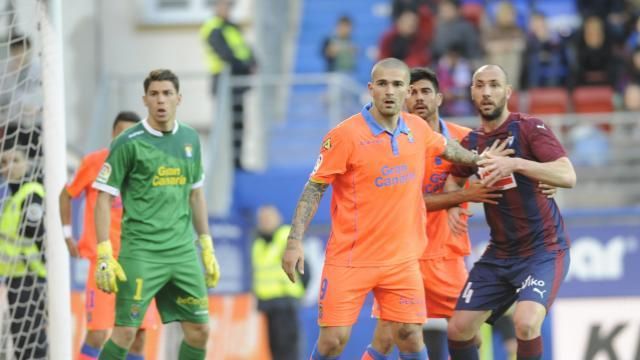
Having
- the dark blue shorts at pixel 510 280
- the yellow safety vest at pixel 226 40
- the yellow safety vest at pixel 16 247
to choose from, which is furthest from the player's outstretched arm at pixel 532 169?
the yellow safety vest at pixel 226 40

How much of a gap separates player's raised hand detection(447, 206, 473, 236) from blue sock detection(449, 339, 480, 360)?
97 centimetres

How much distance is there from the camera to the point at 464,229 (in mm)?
10383

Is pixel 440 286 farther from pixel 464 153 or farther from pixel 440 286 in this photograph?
pixel 464 153

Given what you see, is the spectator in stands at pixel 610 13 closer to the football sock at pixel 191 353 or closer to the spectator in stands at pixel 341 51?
the spectator in stands at pixel 341 51

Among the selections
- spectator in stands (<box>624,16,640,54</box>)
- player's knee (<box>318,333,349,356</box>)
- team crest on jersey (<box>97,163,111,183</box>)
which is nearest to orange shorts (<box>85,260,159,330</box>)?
team crest on jersey (<box>97,163,111,183</box>)

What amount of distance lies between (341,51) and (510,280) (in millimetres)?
11345

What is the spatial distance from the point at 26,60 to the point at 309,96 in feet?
28.9

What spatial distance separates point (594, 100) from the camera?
19.5m

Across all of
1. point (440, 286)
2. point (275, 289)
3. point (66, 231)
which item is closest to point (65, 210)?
point (66, 231)

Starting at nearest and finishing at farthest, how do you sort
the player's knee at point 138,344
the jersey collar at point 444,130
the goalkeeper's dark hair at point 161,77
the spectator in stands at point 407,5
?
the goalkeeper's dark hair at point 161,77
the jersey collar at point 444,130
the player's knee at point 138,344
the spectator in stands at point 407,5

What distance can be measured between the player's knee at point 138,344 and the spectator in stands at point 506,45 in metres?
10.5

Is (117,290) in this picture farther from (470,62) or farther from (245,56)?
(470,62)

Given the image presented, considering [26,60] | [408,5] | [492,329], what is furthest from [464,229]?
[408,5]

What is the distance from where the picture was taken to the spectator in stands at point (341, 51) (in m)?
20.7
